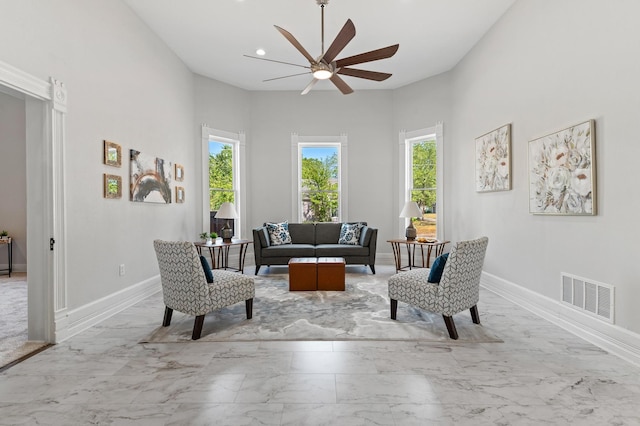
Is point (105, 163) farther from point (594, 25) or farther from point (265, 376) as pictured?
point (594, 25)

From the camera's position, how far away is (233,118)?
6398mm

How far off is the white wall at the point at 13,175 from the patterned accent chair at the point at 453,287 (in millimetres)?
6619

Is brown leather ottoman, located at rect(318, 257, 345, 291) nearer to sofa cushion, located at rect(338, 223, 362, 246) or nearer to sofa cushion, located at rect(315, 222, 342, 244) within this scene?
sofa cushion, located at rect(338, 223, 362, 246)

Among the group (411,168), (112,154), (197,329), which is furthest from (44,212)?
(411,168)

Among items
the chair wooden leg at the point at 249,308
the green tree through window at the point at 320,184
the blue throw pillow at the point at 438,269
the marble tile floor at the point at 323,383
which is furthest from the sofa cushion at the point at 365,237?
the marble tile floor at the point at 323,383

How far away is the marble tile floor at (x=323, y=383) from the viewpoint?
5.82 feet

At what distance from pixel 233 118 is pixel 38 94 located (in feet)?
12.9

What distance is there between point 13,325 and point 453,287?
4173mm

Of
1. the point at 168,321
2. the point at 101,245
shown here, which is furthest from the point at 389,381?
the point at 101,245

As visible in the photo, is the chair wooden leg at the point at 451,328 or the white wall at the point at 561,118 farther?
the chair wooden leg at the point at 451,328

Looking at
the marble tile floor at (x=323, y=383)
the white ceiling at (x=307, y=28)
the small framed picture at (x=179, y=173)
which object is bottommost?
the marble tile floor at (x=323, y=383)

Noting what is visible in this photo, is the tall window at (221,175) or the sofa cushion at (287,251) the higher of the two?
the tall window at (221,175)

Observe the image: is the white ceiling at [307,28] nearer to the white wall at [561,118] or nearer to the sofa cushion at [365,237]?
the white wall at [561,118]

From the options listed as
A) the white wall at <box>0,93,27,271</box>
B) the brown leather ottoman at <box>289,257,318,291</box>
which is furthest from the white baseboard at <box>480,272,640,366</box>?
the white wall at <box>0,93,27,271</box>
